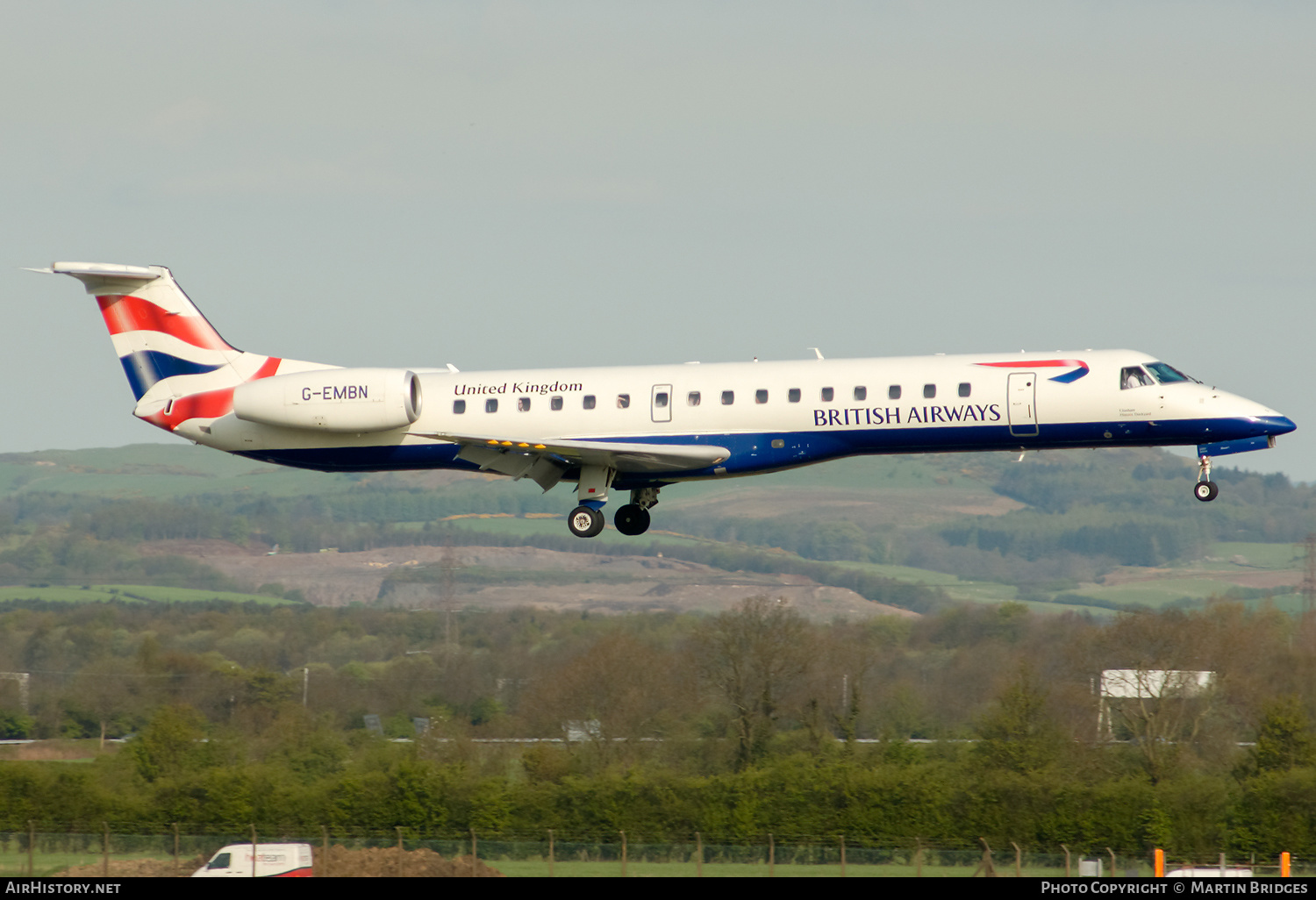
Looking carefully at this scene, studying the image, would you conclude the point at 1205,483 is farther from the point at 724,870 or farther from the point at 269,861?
the point at 269,861

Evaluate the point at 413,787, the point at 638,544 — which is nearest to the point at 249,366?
the point at 413,787

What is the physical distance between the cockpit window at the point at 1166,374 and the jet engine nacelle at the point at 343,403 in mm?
14098

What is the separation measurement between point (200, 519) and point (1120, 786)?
4198 inches

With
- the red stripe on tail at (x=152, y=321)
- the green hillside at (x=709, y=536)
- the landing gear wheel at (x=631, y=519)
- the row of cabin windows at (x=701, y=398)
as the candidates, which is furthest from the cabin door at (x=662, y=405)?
the green hillside at (x=709, y=536)

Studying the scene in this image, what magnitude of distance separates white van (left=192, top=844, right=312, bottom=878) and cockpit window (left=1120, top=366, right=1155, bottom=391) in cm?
1907

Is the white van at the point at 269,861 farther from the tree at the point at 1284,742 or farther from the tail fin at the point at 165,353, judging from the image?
the tree at the point at 1284,742

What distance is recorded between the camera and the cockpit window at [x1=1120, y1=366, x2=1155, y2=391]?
31.3 meters

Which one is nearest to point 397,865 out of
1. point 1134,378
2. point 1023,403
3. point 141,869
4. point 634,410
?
point 141,869

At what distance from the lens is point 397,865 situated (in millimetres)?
36688

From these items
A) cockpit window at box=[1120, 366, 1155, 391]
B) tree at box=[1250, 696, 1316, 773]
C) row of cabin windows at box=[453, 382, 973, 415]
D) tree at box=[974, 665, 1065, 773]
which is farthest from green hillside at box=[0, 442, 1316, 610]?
cockpit window at box=[1120, 366, 1155, 391]

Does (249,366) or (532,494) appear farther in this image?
(532,494)

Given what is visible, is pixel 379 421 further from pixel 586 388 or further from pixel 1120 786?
pixel 1120 786

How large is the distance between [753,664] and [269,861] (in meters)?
32.9

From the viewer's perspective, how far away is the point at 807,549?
179875mm
